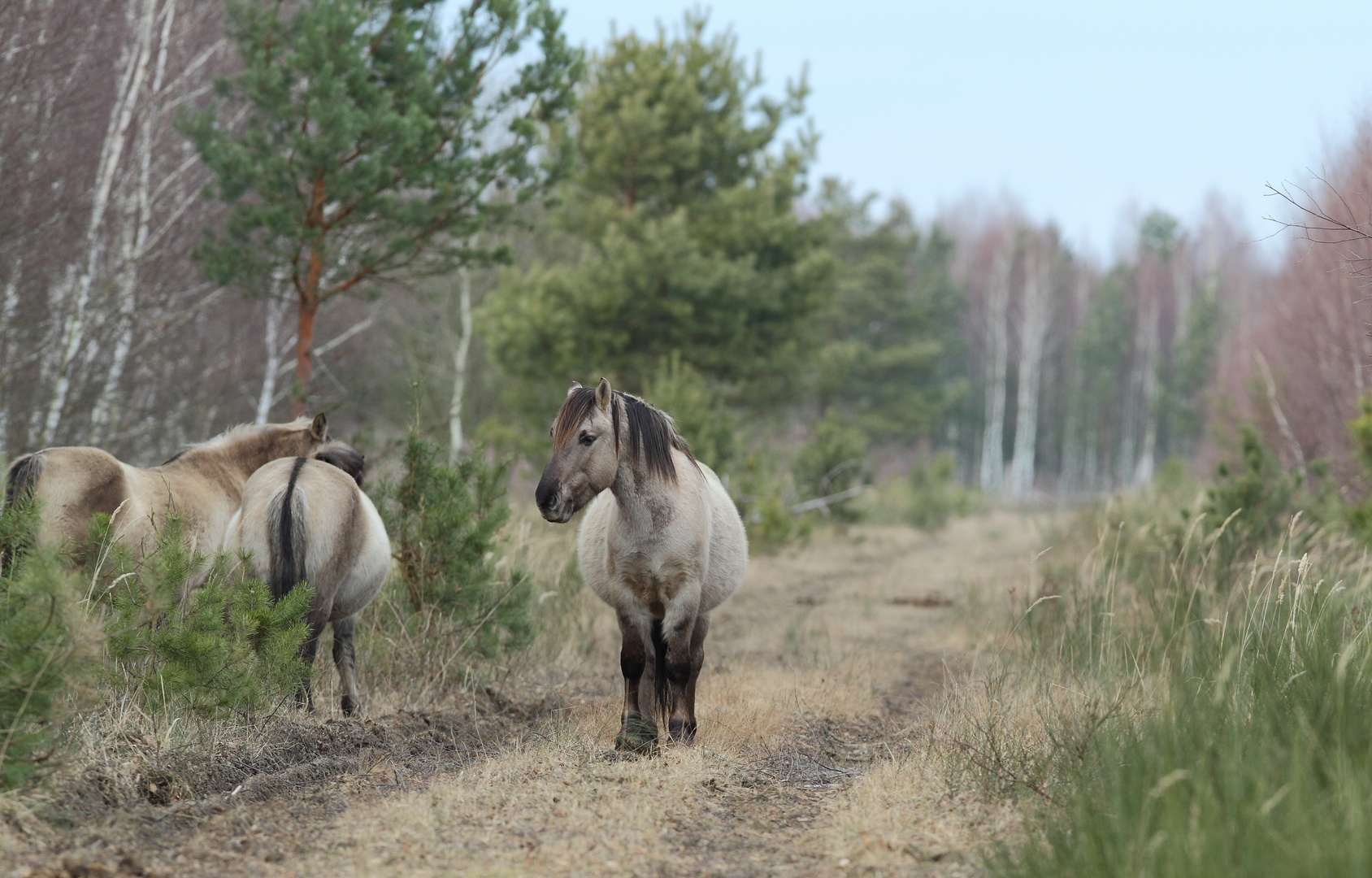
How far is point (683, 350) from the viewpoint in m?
18.1

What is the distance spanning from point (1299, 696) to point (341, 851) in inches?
145

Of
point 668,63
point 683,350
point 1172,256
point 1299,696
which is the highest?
point 1172,256

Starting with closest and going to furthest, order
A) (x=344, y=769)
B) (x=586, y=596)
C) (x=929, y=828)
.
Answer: (x=929, y=828) < (x=344, y=769) < (x=586, y=596)

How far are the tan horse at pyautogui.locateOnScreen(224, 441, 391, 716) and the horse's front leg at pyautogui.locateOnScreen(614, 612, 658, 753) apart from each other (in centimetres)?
151

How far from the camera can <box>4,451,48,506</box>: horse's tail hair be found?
18.7ft

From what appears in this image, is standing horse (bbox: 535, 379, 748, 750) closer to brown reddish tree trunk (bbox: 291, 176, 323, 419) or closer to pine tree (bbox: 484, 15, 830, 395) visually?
brown reddish tree trunk (bbox: 291, 176, 323, 419)

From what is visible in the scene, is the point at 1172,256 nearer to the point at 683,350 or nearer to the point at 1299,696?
the point at 683,350

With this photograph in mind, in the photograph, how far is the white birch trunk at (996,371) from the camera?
4475 centimetres

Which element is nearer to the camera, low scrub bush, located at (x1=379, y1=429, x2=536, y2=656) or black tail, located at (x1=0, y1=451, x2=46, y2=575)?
black tail, located at (x1=0, y1=451, x2=46, y2=575)

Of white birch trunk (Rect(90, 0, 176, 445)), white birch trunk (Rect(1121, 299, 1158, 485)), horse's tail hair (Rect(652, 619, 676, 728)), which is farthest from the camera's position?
white birch trunk (Rect(1121, 299, 1158, 485))

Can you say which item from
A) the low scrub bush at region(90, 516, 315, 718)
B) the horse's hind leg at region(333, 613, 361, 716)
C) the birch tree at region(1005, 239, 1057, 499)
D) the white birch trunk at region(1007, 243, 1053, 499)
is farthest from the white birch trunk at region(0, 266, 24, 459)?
the white birch trunk at region(1007, 243, 1053, 499)

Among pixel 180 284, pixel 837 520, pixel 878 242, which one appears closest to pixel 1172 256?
pixel 878 242

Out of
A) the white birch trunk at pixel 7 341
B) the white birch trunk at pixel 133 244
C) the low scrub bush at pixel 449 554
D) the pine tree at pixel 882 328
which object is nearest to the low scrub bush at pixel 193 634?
the low scrub bush at pixel 449 554

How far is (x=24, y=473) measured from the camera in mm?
5754
